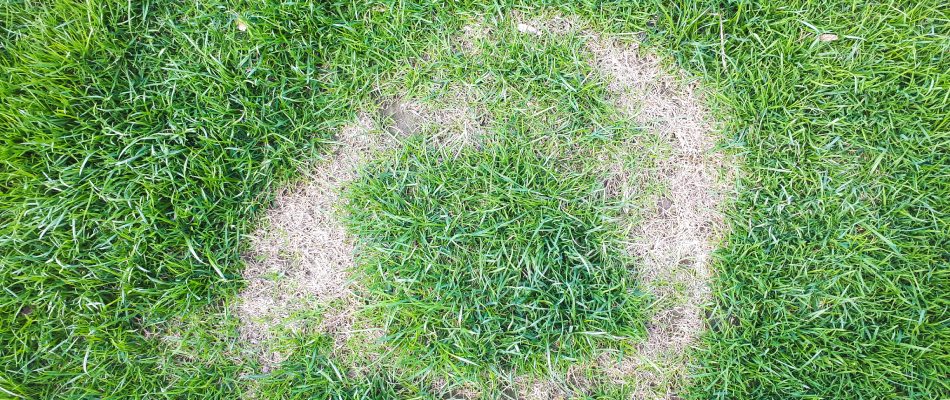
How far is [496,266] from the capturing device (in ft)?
7.57

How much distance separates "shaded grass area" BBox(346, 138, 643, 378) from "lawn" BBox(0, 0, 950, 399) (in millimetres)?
12

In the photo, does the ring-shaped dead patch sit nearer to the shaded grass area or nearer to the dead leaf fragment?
the dead leaf fragment

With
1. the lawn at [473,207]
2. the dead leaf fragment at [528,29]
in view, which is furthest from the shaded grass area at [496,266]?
the dead leaf fragment at [528,29]

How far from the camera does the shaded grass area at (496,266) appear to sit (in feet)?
7.52

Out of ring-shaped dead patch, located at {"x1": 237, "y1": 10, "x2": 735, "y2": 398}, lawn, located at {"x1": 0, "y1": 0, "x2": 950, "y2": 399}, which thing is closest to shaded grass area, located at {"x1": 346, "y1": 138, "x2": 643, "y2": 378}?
lawn, located at {"x1": 0, "y1": 0, "x2": 950, "y2": 399}

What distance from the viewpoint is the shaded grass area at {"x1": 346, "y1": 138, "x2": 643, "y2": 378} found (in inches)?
90.2

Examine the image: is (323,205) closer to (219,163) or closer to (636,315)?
(219,163)

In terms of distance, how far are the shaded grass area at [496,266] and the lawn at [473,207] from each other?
1 centimetres

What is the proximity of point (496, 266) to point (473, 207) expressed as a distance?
298 millimetres

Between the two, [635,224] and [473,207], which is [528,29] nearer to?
[473,207]

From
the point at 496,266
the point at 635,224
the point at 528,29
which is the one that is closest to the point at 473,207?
the point at 496,266

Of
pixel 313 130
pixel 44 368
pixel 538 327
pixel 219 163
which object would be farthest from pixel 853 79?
pixel 44 368

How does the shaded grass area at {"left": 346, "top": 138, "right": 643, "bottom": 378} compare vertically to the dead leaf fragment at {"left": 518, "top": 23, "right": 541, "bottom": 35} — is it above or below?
below

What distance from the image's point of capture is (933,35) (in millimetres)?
2309
